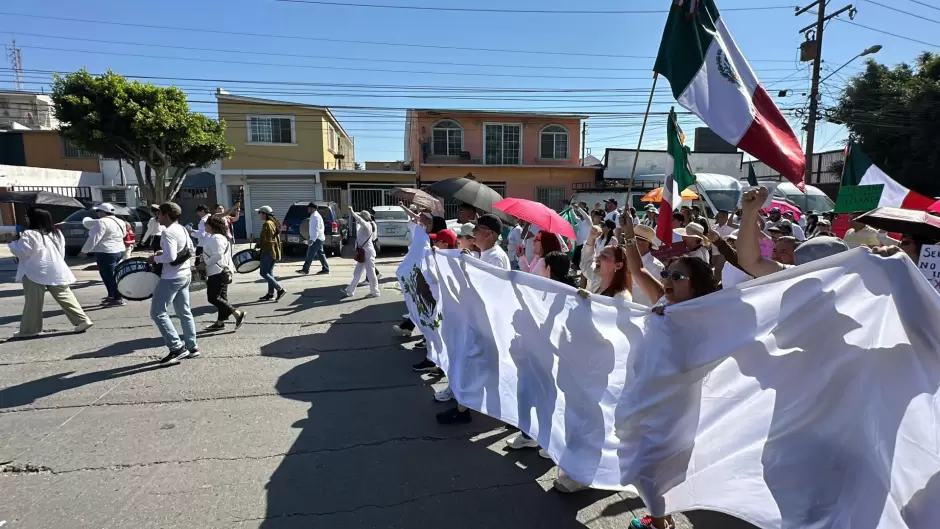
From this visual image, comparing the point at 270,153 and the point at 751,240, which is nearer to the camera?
the point at 751,240

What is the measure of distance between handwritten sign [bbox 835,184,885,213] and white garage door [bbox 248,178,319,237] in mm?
21527

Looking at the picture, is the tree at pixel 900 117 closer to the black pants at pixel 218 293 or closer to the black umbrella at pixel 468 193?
the black umbrella at pixel 468 193

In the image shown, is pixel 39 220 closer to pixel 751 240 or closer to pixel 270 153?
pixel 751 240

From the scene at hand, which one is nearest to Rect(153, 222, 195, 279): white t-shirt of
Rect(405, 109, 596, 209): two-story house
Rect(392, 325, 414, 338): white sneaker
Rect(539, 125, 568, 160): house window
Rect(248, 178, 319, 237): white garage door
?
Rect(392, 325, 414, 338): white sneaker

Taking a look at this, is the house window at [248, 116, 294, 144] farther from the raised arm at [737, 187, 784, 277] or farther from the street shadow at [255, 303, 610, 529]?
the raised arm at [737, 187, 784, 277]

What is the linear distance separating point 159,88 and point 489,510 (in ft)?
63.8

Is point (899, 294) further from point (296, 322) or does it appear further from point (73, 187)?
point (73, 187)

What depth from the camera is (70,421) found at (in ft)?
13.9

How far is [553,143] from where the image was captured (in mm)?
28312

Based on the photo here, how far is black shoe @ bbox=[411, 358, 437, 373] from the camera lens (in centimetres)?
548

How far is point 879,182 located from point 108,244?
1184 cm

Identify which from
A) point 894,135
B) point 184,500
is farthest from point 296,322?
point 894,135

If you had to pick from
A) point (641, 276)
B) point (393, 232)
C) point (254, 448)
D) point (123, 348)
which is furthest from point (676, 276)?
point (393, 232)

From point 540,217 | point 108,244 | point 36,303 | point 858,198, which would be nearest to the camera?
point 540,217
